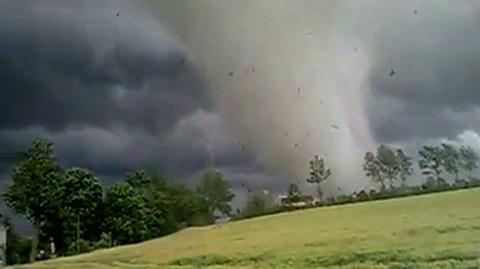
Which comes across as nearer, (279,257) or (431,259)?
(431,259)

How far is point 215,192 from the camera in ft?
361

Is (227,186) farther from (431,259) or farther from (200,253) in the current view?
(431,259)

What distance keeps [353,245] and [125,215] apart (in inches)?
2201

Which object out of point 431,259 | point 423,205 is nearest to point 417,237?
point 431,259

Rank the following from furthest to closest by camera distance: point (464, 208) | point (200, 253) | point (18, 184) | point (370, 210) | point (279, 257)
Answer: point (18, 184) < point (370, 210) < point (464, 208) < point (200, 253) < point (279, 257)

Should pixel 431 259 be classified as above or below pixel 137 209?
below

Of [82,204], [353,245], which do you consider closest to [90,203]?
[82,204]

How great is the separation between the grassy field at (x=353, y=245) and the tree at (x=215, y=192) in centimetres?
5941

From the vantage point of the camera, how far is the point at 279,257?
3038 centimetres

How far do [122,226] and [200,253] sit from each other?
4854 cm

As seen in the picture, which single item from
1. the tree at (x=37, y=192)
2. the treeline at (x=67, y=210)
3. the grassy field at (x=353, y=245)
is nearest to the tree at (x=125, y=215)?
the treeline at (x=67, y=210)

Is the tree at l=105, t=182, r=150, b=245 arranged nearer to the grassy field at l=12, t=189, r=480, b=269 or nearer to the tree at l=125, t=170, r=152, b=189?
the tree at l=125, t=170, r=152, b=189

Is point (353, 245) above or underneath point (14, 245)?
underneath

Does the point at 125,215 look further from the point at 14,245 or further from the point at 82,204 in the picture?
the point at 14,245
